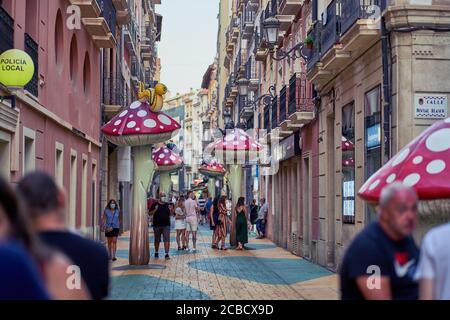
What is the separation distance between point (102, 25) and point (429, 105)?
35.7 ft

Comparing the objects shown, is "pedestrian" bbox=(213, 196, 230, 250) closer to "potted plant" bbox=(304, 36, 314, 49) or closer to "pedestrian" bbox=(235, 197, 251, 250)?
"pedestrian" bbox=(235, 197, 251, 250)

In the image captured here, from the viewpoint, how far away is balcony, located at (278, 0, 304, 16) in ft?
88.9

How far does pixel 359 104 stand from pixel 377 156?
1.96 metres

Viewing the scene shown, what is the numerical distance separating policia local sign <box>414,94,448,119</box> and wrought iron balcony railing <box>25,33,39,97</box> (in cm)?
660

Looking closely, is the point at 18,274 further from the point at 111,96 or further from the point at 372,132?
the point at 111,96

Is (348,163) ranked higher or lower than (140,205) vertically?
higher

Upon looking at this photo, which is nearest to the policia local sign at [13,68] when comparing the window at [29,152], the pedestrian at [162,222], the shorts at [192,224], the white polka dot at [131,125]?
the window at [29,152]

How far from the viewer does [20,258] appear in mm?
3320

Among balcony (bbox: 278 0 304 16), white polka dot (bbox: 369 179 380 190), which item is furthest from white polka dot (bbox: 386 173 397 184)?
balcony (bbox: 278 0 304 16)

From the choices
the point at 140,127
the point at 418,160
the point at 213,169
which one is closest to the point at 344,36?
the point at 140,127

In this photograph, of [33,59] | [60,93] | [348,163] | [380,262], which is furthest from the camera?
[60,93]

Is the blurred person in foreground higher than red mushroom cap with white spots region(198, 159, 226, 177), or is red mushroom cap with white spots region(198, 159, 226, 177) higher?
red mushroom cap with white spots region(198, 159, 226, 177)

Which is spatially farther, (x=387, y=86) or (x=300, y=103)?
(x=300, y=103)

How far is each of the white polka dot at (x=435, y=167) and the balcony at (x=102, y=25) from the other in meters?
14.1
